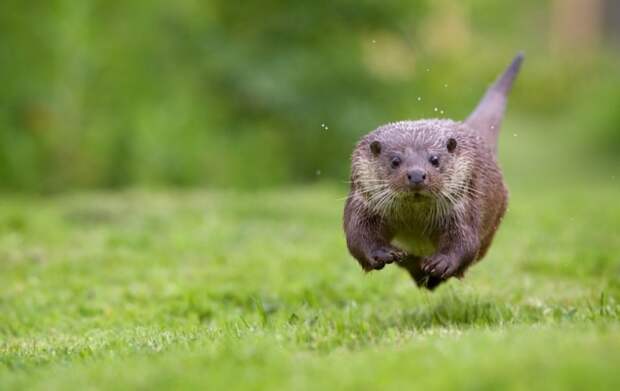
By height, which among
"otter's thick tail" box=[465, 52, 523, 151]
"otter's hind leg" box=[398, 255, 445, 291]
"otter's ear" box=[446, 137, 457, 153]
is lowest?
"otter's hind leg" box=[398, 255, 445, 291]

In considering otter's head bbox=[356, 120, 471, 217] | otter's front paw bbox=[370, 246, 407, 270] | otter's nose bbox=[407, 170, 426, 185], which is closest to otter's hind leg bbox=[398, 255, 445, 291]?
otter's front paw bbox=[370, 246, 407, 270]

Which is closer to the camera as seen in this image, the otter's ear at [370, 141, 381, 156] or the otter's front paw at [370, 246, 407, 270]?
the otter's front paw at [370, 246, 407, 270]

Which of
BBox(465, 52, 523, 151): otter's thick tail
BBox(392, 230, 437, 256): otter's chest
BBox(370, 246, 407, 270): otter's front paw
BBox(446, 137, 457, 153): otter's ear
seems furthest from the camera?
BBox(465, 52, 523, 151): otter's thick tail

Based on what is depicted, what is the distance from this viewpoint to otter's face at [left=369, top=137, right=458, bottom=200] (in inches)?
210

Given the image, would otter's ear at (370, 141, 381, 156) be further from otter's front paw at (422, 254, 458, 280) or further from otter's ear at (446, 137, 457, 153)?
otter's front paw at (422, 254, 458, 280)

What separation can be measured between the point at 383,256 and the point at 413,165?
51 cm

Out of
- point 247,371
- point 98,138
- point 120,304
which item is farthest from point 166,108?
point 247,371

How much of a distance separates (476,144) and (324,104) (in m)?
9.81

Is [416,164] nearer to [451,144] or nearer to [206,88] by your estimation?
[451,144]

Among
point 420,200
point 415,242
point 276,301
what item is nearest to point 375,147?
point 420,200

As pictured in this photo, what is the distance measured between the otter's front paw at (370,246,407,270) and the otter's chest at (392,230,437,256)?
10.2 inches

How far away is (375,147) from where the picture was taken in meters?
5.61

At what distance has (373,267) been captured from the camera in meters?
5.43

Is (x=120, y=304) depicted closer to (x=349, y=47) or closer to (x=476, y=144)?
(x=476, y=144)
